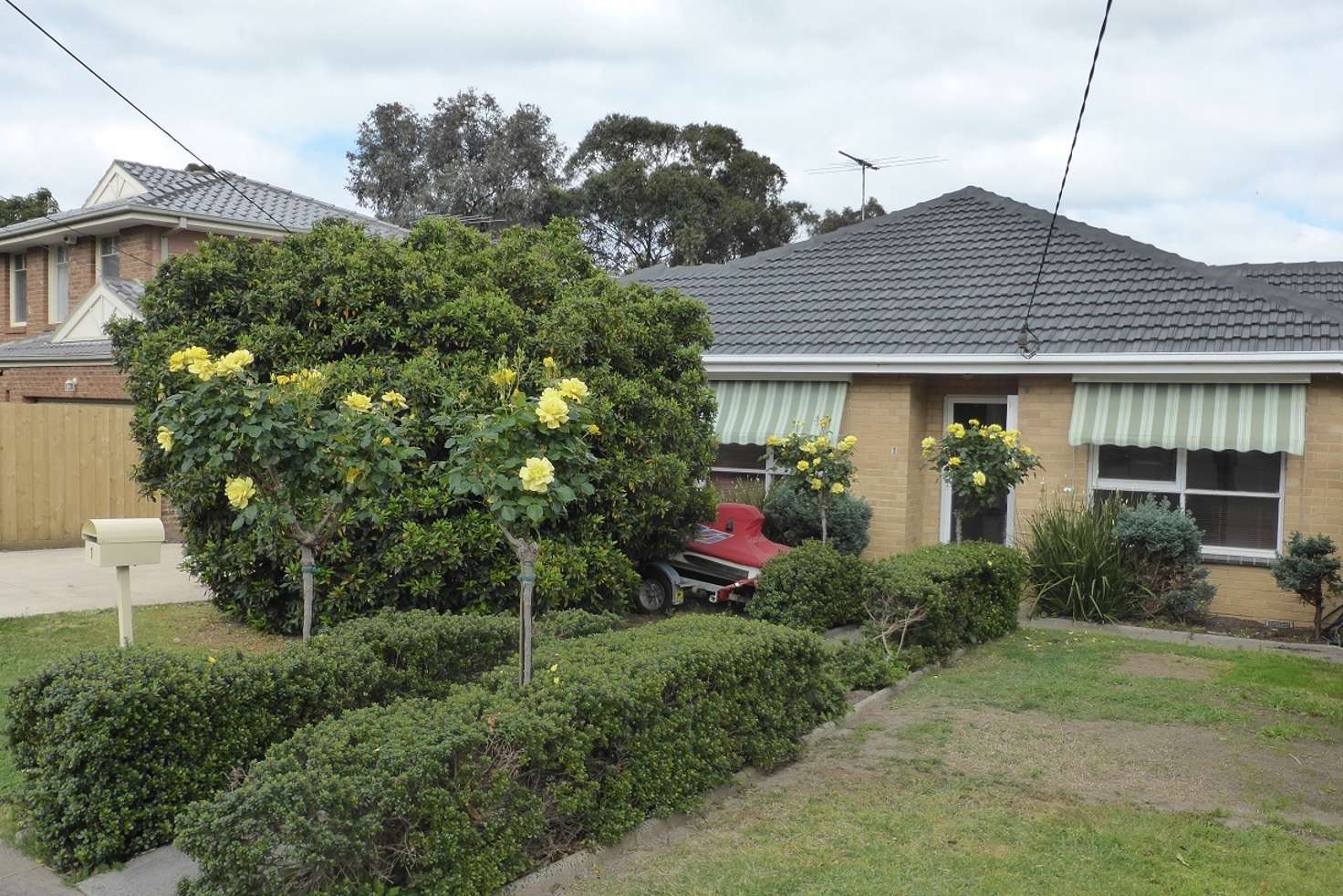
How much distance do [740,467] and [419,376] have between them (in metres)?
6.91

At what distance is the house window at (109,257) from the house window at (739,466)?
14.2 metres

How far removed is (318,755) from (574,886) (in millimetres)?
1252

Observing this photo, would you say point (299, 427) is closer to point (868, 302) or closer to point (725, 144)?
point (868, 302)

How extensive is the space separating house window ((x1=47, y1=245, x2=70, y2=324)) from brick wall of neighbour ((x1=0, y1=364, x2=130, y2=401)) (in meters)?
3.96

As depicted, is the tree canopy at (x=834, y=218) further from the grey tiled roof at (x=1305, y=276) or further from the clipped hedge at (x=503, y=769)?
the clipped hedge at (x=503, y=769)

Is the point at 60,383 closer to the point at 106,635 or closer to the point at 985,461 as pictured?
the point at 106,635

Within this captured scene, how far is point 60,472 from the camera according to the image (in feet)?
50.5

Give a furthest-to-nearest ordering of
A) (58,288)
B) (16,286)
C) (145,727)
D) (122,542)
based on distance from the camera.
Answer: (16,286) → (58,288) → (122,542) → (145,727)

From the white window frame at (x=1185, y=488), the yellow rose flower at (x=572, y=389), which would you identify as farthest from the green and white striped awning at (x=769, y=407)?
the yellow rose flower at (x=572, y=389)

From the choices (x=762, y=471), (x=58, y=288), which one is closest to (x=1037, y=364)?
(x=762, y=471)

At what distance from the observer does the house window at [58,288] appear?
79.5 ft

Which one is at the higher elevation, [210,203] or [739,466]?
[210,203]

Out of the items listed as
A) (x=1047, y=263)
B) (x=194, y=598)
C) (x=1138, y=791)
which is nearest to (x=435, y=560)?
(x=194, y=598)

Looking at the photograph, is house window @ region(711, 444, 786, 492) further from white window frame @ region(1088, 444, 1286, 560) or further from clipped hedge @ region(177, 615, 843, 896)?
clipped hedge @ region(177, 615, 843, 896)
